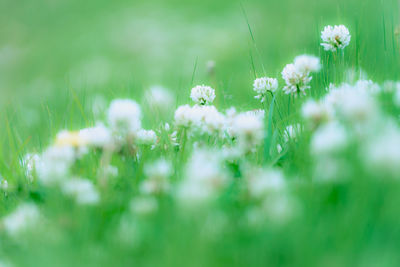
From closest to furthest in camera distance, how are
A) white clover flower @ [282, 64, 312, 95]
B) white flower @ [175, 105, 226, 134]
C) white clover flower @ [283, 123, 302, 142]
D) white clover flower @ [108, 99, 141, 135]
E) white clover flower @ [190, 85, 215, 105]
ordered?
white clover flower @ [108, 99, 141, 135]
white flower @ [175, 105, 226, 134]
white clover flower @ [283, 123, 302, 142]
white clover flower @ [282, 64, 312, 95]
white clover flower @ [190, 85, 215, 105]

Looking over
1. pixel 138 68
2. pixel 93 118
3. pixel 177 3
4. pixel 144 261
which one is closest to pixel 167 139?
pixel 93 118

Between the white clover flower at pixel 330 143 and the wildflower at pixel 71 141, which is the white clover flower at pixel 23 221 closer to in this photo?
the wildflower at pixel 71 141

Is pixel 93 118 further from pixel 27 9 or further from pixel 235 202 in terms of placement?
pixel 27 9

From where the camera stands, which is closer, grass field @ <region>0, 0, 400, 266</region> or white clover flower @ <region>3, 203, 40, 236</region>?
grass field @ <region>0, 0, 400, 266</region>

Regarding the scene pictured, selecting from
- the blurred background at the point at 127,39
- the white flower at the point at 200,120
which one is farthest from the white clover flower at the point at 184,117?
the blurred background at the point at 127,39

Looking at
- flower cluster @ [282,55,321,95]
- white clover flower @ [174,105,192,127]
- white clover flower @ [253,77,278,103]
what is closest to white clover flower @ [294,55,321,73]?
flower cluster @ [282,55,321,95]

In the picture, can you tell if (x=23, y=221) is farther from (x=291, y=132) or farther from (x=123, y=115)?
(x=291, y=132)

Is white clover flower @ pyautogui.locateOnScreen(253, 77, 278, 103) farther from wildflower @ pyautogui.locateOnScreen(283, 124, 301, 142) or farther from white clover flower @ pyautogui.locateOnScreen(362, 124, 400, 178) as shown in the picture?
white clover flower @ pyautogui.locateOnScreen(362, 124, 400, 178)
